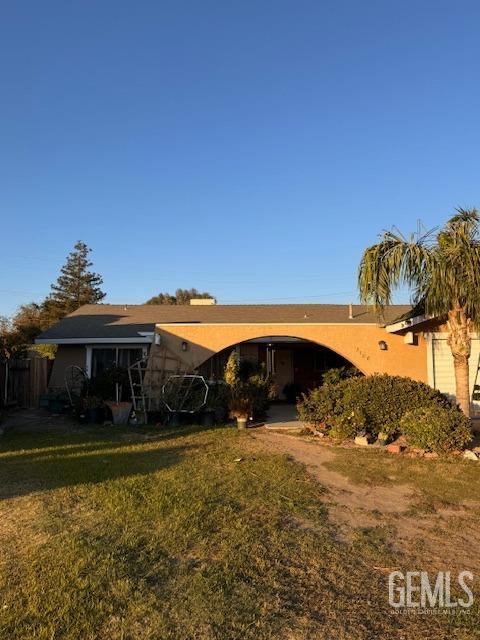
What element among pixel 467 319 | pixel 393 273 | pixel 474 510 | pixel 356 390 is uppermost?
pixel 393 273

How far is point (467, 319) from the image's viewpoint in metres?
10.8

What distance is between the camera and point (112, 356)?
18.6 metres

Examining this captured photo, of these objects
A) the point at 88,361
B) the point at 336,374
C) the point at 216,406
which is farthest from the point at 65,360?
the point at 336,374

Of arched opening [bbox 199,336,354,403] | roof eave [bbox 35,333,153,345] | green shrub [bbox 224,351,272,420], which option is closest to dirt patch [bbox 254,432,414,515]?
green shrub [bbox 224,351,272,420]

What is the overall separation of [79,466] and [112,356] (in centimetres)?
1051

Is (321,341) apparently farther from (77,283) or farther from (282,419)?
(77,283)

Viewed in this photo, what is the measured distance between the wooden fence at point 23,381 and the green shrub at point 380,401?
9341 mm

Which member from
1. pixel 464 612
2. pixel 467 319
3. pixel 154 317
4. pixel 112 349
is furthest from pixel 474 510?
pixel 154 317

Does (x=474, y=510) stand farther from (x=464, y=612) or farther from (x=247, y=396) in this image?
(x=247, y=396)

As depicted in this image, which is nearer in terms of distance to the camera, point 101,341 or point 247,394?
point 247,394

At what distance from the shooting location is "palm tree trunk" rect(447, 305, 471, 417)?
10688mm

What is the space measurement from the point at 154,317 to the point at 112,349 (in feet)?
9.39

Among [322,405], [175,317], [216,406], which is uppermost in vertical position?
[175,317]

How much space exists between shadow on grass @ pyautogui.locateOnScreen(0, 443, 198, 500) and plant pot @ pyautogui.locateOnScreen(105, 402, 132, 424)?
150 inches
